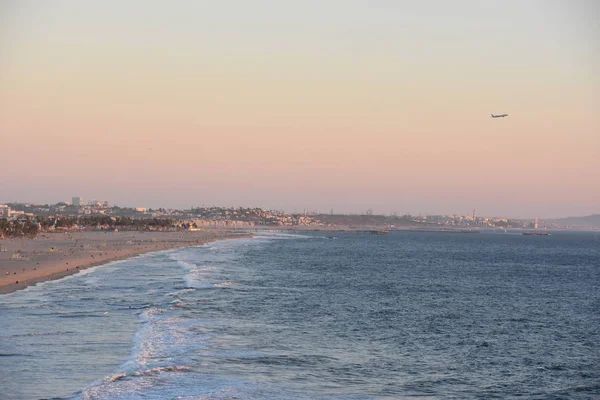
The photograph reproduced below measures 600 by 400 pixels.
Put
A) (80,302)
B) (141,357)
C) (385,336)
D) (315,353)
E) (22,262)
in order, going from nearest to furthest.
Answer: (141,357) < (315,353) < (385,336) < (80,302) < (22,262)

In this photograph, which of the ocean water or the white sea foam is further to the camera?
the white sea foam

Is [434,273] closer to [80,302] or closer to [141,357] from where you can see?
[80,302]

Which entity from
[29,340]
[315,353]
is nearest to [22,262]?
[29,340]

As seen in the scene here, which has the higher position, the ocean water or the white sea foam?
the ocean water

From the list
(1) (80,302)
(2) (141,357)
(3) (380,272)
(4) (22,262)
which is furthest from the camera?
(3) (380,272)

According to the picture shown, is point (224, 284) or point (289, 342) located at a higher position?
point (289, 342)

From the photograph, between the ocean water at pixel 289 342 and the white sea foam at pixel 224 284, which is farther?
the white sea foam at pixel 224 284

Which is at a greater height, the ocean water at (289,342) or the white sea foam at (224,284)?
the ocean water at (289,342)

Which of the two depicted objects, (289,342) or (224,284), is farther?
(224,284)
